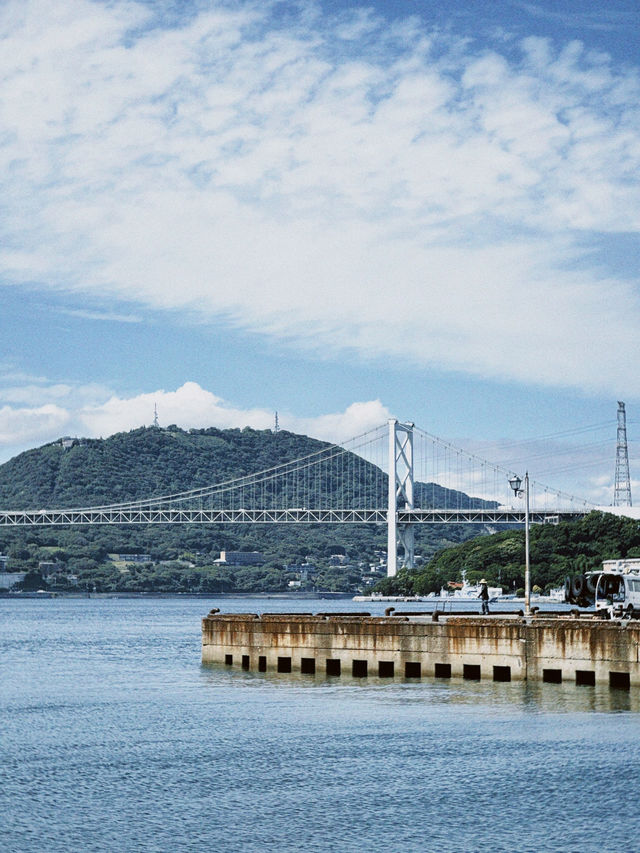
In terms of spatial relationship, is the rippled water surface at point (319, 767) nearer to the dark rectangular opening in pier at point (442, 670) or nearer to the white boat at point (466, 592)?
the dark rectangular opening in pier at point (442, 670)

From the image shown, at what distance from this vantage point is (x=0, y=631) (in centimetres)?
9050

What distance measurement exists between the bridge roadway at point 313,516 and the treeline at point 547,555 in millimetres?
2883

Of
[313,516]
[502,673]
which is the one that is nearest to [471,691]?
[502,673]

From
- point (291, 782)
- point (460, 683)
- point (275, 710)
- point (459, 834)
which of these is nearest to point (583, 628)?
point (460, 683)

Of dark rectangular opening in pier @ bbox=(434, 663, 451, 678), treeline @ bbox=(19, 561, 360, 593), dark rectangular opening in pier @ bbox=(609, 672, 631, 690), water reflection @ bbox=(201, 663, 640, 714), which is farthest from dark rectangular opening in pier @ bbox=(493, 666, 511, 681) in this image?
treeline @ bbox=(19, 561, 360, 593)

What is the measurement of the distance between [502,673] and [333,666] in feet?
21.6

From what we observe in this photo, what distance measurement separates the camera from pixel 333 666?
134 feet

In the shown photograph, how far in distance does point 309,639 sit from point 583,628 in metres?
10.1

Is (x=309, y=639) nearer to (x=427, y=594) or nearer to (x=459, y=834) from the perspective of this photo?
(x=459, y=834)

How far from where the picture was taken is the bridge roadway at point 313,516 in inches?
5364

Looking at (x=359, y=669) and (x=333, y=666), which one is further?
(x=333, y=666)

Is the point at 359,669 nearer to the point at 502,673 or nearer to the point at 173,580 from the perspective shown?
the point at 502,673

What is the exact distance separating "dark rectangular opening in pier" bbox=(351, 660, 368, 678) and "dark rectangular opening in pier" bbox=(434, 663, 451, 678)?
2.76 metres

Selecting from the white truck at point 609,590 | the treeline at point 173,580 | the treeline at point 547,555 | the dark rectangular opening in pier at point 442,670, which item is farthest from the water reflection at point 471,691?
the treeline at point 173,580
